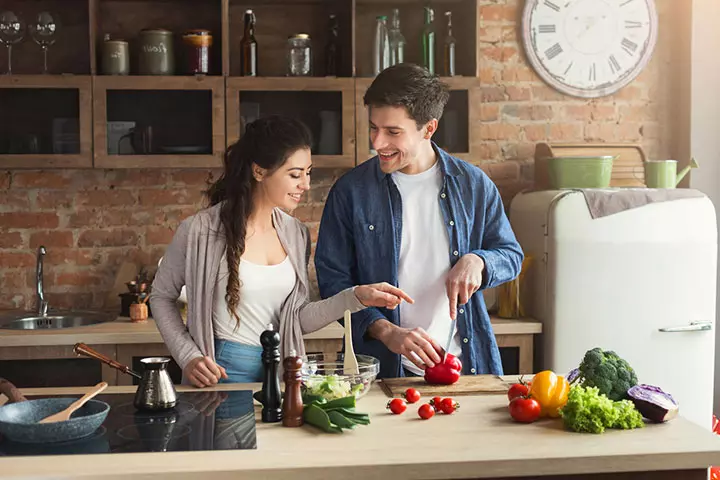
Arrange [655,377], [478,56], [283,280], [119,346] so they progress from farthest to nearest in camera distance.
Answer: [478,56]
[655,377]
[119,346]
[283,280]

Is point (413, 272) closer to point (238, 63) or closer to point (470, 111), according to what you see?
point (470, 111)

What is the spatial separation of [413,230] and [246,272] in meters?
0.55

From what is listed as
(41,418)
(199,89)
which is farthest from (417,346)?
(199,89)

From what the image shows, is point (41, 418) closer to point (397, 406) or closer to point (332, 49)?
point (397, 406)

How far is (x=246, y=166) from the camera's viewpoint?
9.03 ft

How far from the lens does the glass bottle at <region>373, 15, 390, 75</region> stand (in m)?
3.99

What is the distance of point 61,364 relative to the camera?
3541 mm

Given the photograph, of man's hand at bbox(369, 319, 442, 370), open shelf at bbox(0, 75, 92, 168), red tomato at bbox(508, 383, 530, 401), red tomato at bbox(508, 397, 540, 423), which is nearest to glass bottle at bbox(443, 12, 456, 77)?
open shelf at bbox(0, 75, 92, 168)

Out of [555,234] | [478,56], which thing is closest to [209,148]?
[478,56]

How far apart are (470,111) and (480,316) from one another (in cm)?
145

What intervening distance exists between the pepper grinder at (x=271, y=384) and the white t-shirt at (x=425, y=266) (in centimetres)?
71

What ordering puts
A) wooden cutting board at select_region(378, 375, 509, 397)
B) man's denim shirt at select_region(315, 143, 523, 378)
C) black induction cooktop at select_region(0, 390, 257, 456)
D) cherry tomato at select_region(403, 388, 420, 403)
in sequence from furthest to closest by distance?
man's denim shirt at select_region(315, 143, 523, 378)
wooden cutting board at select_region(378, 375, 509, 397)
cherry tomato at select_region(403, 388, 420, 403)
black induction cooktop at select_region(0, 390, 257, 456)

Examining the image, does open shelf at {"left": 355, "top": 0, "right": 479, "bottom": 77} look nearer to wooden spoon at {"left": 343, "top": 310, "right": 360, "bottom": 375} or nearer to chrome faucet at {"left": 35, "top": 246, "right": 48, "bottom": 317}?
chrome faucet at {"left": 35, "top": 246, "right": 48, "bottom": 317}

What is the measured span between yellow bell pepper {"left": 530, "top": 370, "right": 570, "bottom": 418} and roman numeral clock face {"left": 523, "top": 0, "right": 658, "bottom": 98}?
2498 millimetres
